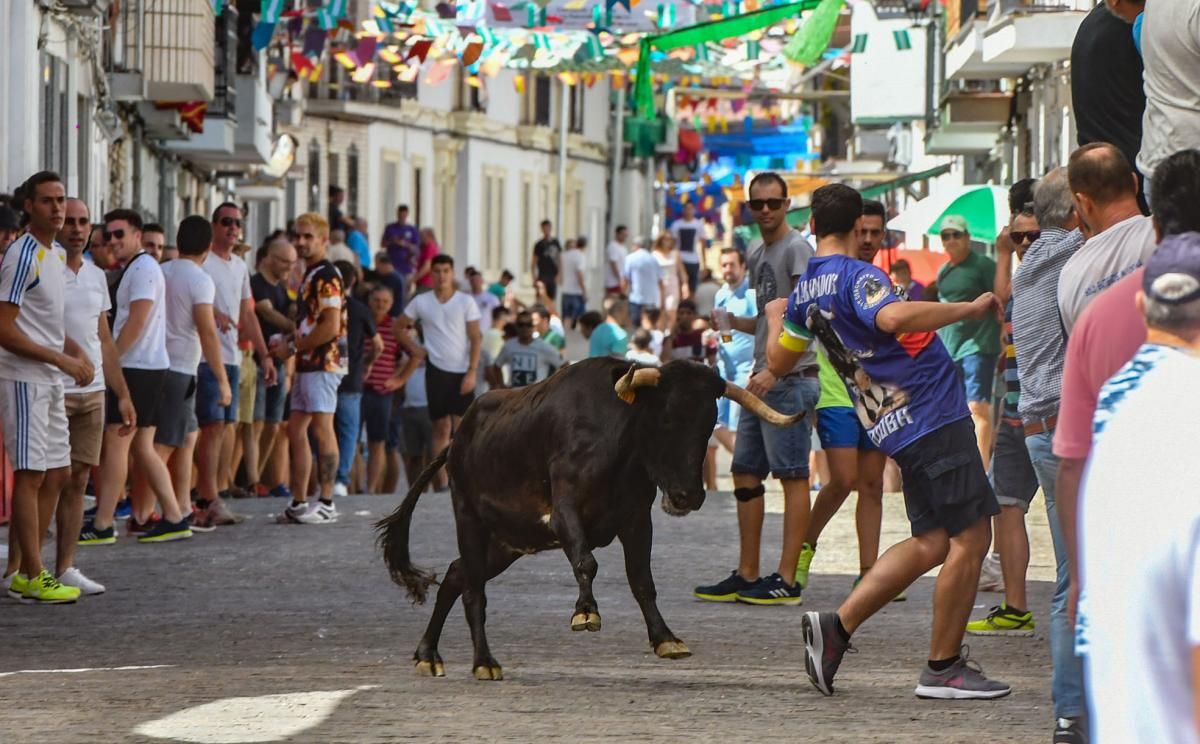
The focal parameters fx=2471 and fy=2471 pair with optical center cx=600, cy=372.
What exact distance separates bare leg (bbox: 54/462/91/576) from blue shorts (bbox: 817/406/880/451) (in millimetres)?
3589

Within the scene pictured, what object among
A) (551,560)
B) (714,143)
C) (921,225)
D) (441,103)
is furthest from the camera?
(714,143)

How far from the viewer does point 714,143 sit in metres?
77.4

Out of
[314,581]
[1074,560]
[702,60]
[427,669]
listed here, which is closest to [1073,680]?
[1074,560]

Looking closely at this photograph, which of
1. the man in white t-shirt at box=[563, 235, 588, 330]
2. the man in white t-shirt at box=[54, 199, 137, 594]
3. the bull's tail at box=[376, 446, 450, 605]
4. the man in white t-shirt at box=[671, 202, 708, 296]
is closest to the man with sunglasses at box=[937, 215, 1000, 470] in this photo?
the man in white t-shirt at box=[54, 199, 137, 594]

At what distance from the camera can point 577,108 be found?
72.9 meters

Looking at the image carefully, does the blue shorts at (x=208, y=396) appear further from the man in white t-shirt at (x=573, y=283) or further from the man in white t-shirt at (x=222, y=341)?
the man in white t-shirt at (x=573, y=283)

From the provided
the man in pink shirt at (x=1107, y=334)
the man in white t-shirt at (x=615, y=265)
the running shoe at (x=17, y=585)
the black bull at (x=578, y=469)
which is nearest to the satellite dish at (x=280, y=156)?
the man in white t-shirt at (x=615, y=265)

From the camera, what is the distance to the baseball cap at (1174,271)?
12.5ft

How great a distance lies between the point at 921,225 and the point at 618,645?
1144 centimetres

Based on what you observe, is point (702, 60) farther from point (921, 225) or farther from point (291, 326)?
point (291, 326)

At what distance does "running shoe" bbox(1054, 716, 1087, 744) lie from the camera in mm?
6730

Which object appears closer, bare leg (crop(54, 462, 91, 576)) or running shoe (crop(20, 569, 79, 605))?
running shoe (crop(20, 569, 79, 605))

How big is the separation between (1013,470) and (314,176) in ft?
153

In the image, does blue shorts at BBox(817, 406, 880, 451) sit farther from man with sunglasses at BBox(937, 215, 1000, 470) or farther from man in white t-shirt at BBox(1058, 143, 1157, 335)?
man in white t-shirt at BBox(1058, 143, 1157, 335)
